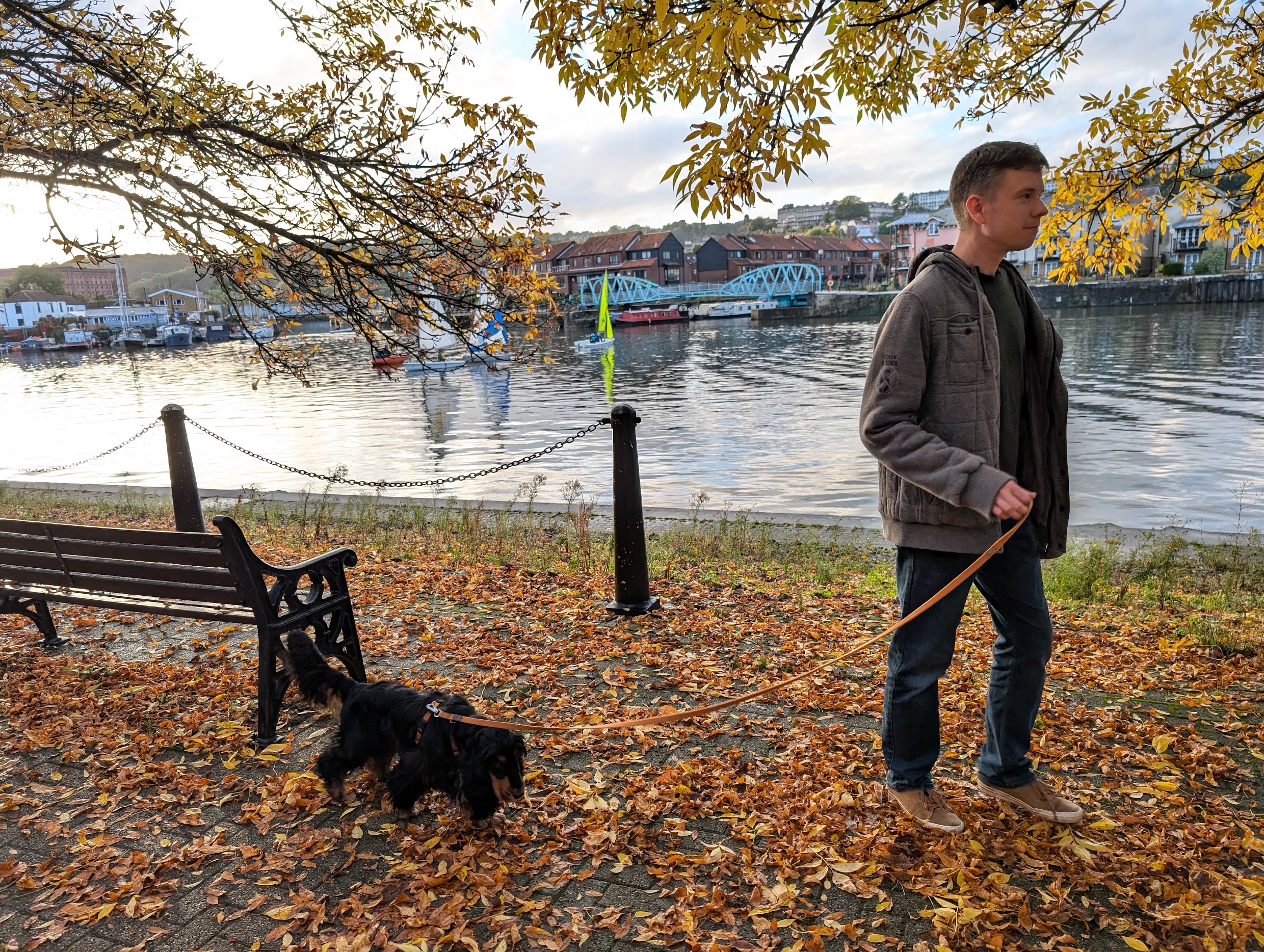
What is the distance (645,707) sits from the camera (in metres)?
4.41

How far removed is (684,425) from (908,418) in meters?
21.0

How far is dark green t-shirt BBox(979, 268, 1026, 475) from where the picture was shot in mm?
2854

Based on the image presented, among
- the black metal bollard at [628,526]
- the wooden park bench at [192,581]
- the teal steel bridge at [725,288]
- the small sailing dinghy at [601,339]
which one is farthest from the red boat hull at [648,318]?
the wooden park bench at [192,581]

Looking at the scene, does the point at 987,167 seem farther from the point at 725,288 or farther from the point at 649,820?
the point at 725,288

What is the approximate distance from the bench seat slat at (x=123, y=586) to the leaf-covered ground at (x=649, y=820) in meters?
0.62

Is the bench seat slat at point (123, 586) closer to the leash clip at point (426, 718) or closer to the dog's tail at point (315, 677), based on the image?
the dog's tail at point (315, 677)

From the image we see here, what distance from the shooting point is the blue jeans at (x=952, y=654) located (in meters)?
2.85

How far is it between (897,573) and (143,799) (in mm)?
3370

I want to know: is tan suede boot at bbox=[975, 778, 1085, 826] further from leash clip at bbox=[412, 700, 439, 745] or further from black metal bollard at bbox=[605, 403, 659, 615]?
black metal bollard at bbox=[605, 403, 659, 615]

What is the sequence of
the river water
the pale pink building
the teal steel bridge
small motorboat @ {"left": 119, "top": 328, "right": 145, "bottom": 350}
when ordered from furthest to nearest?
the teal steel bridge < the pale pink building < small motorboat @ {"left": 119, "top": 328, "right": 145, "bottom": 350} < the river water

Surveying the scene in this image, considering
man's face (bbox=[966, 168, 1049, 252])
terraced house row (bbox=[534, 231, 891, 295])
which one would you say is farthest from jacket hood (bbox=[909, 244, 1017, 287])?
terraced house row (bbox=[534, 231, 891, 295])

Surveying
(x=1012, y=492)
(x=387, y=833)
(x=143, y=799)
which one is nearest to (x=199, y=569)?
(x=143, y=799)

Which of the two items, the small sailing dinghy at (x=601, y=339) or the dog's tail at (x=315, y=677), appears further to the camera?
the small sailing dinghy at (x=601, y=339)

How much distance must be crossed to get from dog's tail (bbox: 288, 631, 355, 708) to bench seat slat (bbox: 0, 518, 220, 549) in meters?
0.77
